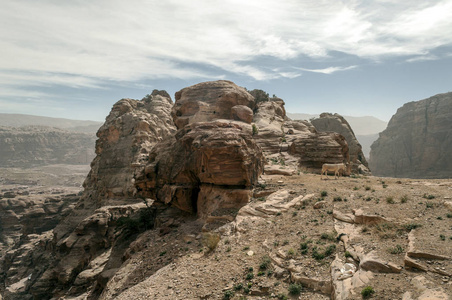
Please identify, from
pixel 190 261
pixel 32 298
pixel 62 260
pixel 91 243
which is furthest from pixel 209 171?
pixel 32 298

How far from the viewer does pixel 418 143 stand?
73875 millimetres

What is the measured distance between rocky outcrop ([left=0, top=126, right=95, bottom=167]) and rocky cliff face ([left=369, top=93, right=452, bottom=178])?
179697mm

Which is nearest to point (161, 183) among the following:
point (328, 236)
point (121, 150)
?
point (328, 236)

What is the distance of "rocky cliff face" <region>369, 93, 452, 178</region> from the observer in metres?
68.4

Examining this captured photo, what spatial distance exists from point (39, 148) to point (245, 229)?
20225 centimetres

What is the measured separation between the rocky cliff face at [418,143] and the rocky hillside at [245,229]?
57626mm

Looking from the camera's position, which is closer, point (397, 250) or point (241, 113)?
point (397, 250)

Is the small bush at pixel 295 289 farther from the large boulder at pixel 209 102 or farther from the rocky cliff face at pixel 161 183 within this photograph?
the large boulder at pixel 209 102

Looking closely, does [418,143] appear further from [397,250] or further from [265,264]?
[265,264]

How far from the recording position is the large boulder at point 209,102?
29.3m

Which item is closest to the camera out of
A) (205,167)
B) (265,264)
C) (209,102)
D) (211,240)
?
(265,264)

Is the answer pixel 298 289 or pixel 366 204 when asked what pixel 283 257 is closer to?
pixel 298 289

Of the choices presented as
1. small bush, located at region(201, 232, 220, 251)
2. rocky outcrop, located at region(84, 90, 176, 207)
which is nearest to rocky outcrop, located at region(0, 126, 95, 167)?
rocky outcrop, located at region(84, 90, 176, 207)

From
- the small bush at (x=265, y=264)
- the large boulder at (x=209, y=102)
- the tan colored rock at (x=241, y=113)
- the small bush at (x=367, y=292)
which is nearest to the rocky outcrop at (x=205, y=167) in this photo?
the tan colored rock at (x=241, y=113)
